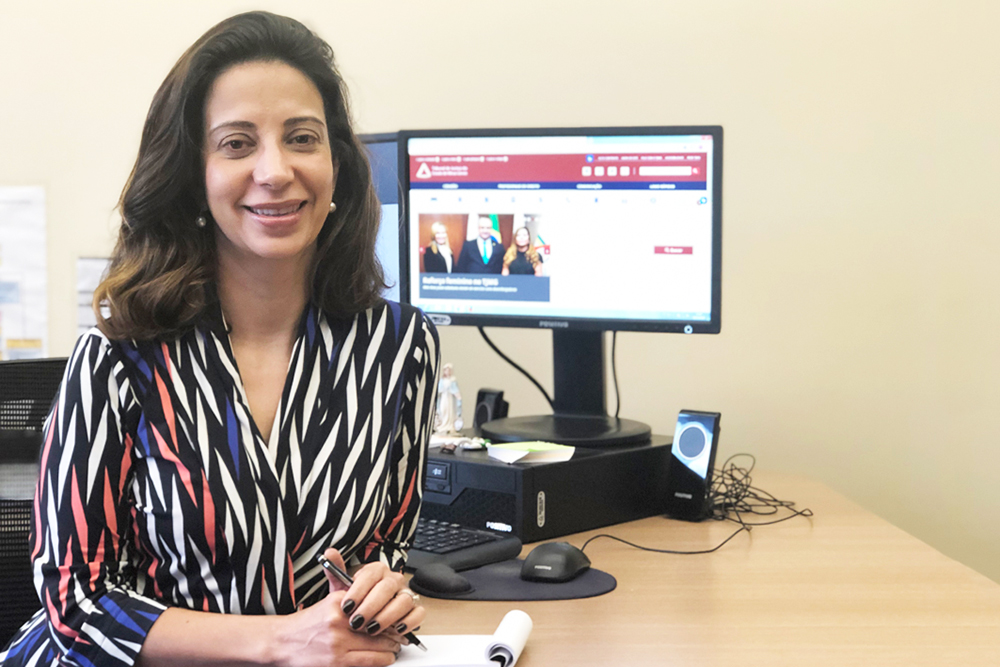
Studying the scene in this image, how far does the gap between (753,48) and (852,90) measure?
22 cm

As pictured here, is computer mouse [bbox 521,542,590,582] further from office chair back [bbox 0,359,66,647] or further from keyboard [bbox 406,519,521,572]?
office chair back [bbox 0,359,66,647]

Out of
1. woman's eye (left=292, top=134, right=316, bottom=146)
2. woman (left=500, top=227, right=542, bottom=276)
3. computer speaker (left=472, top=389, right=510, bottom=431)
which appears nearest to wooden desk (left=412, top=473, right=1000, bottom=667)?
computer speaker (left=472, top=389, right=510, bottom=431)

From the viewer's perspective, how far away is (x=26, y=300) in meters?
2.22

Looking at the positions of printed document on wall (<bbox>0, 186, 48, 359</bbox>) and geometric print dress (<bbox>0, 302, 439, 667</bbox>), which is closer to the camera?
geometric print dress (<bbox>0, 302, 439, 667</bbox>)

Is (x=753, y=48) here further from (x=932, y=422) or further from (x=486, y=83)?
(x=932, y=422)

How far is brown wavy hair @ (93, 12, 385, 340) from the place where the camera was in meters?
1.10

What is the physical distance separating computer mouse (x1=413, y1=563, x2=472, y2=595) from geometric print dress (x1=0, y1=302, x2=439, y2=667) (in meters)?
0.09

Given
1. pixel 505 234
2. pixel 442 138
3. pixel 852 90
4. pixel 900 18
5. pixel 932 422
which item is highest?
pixel 900 18

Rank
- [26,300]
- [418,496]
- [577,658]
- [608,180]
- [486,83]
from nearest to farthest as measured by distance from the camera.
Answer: [577,658], [418,496], [608,180], [486,83], [26,300]

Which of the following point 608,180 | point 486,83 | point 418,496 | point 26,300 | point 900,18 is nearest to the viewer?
point 418,496

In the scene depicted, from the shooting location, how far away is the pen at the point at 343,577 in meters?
1.02

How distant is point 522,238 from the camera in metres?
1.70

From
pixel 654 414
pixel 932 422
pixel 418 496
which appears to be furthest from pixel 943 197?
pixel 418 496

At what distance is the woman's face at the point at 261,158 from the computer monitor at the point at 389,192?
0.61 m
